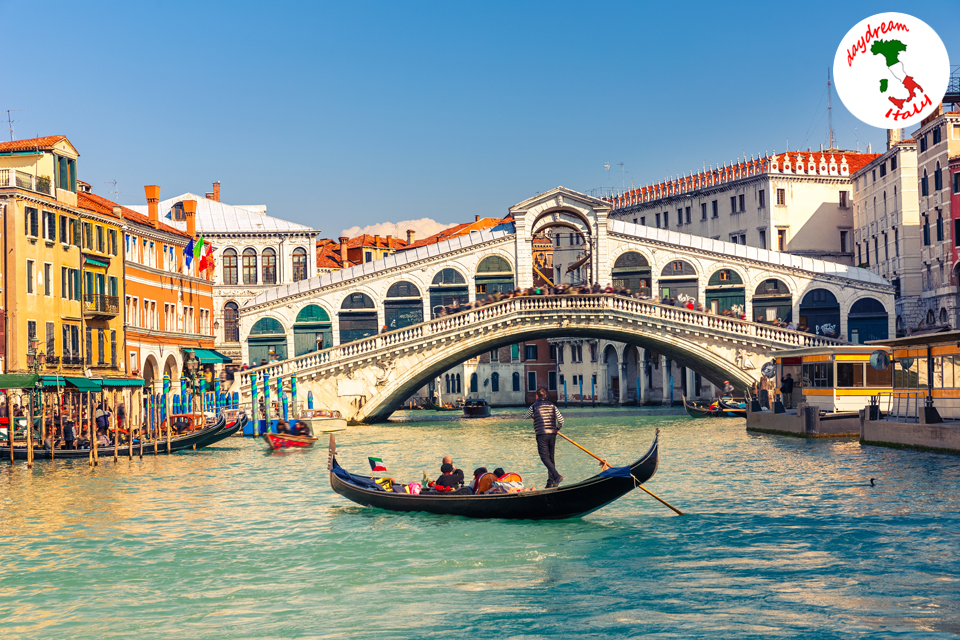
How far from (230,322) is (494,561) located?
36.5 meters

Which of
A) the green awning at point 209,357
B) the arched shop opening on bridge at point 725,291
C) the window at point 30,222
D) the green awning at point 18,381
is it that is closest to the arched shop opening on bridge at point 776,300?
the arched shop opening on bridge at point 725,291

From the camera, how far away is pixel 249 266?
4750cm

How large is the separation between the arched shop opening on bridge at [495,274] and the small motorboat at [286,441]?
42.2ft

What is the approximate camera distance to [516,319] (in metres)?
35.2

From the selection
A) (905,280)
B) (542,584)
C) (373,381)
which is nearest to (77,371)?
(373,381)

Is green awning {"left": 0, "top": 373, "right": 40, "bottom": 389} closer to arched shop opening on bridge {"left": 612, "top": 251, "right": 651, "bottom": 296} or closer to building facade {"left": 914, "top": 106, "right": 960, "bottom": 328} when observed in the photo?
arched shop opening on bridge {"left": 612, "top": 251, "right": 651, "bottom": 296}

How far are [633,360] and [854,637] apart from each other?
162 ft

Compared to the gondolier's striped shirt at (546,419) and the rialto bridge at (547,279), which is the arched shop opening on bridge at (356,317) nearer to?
the rialto bridge at (547,279)

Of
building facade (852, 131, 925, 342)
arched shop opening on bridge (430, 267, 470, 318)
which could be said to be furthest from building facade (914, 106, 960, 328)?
arched shop opening on bridge (430, 267, 470, 318)

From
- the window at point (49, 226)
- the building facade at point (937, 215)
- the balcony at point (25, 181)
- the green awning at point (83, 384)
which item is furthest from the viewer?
the building facade at point (937, 215)

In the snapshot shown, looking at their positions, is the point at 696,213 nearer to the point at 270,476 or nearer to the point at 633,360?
the point at 633,360

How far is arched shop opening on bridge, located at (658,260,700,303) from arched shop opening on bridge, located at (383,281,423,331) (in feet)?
27.7

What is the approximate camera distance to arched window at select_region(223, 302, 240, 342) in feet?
154

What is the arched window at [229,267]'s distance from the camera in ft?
155
